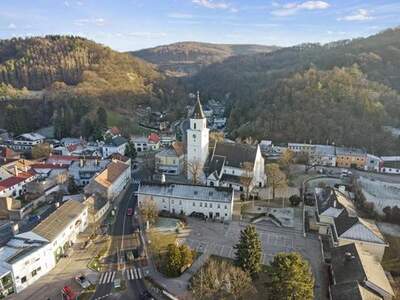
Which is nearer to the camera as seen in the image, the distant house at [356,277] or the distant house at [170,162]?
the distant house at [356,277]

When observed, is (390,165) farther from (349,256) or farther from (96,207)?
(96,207)

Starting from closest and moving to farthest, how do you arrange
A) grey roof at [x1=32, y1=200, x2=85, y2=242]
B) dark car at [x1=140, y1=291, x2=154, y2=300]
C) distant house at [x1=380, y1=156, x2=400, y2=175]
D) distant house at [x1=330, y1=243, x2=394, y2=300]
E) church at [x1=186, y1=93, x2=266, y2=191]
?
distant house at [x1=330, y1=243, x2=394, y2=300] < dark car at [x1=140, y1=291, x2=154, y2=300] < grey roof at [x1=32, y1=200, x2=85, y2=242] < church at [x1=186, y1=93, x2=266, y2=191] < distant house at [x1=380, y1=156, x2=400, y2=175]

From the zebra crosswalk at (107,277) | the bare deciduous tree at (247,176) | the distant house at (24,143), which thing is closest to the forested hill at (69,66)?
the distant house at (24,143)

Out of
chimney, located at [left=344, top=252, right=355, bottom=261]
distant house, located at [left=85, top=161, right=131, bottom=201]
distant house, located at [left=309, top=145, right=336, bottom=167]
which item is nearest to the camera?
chimney, located at [left=344, top=252, right=355, bottom=261]

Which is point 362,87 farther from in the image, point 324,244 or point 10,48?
point 10,48

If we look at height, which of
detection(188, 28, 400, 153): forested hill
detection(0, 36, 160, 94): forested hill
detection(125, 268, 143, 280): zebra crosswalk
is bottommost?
detection(125, 268, 143, 280): zebra crosswalk

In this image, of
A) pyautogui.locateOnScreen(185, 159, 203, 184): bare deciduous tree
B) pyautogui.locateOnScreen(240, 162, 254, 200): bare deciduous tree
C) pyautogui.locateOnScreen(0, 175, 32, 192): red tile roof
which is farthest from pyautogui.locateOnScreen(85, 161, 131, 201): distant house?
pyautogui.locateOnScreen(240, 162, 254, 200): bare deciduous tree

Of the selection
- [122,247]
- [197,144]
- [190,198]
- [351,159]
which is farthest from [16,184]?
[351,159]

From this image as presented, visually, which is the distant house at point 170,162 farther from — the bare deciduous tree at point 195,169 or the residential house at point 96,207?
the residential house at point 96,207

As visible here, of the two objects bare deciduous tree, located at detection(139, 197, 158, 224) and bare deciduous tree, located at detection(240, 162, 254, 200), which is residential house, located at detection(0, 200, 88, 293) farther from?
bare deciduous tree, located at detection(240, 162, 254, 200)
